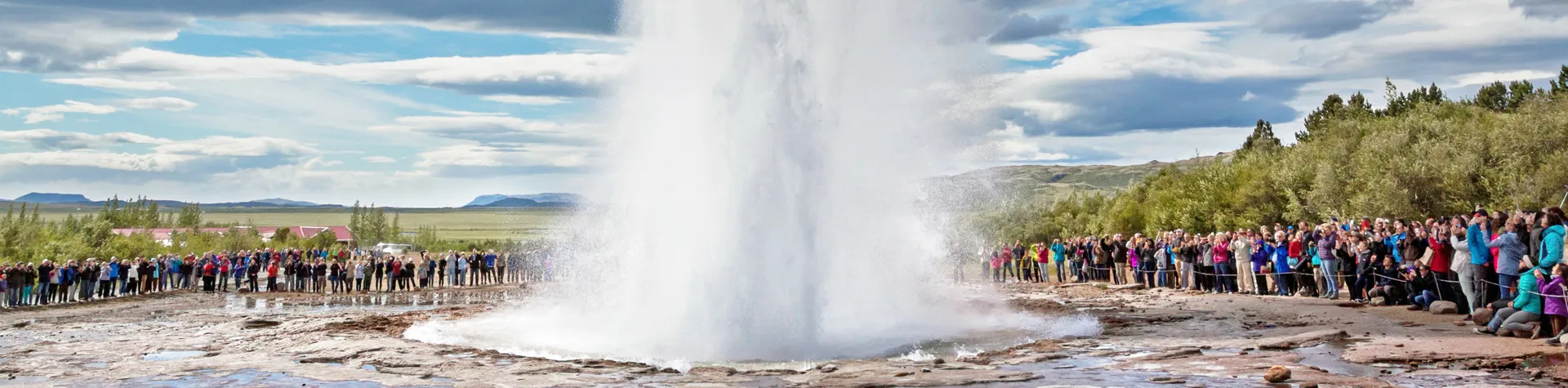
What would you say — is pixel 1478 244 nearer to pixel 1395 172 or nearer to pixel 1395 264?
pixel 1395 264

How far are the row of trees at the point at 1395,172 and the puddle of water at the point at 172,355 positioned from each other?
33.3 metres

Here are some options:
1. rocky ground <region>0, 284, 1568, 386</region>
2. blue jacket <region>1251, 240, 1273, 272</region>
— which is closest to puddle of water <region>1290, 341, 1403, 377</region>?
rocky ground <region>0, 284, 1568, 386</region>

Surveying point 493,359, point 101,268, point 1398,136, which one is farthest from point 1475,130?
point 101,268

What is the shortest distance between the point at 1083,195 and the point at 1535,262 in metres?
82.8

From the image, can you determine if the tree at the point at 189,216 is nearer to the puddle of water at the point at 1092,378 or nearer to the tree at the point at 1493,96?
the tree at the point at 1493,96

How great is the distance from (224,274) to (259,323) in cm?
1876

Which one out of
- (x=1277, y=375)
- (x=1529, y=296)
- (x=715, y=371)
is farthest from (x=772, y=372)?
(x=1529, y=296)

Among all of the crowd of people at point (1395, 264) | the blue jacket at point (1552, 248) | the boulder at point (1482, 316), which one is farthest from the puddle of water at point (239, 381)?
the blue jacket at point (1552, 248)

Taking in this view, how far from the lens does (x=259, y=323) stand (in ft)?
76.4

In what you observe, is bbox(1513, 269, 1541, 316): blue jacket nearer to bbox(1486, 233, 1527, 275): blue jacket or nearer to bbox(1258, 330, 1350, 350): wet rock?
bbox(1486, 233, 1527, 275): blue jacket

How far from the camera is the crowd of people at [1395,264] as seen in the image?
14797 mm

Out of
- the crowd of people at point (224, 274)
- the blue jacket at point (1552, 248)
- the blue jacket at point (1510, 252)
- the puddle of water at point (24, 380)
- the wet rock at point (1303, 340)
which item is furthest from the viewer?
the crowd of people at point (224, 274)

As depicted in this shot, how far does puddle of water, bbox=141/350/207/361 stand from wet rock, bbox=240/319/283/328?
16.4 feet

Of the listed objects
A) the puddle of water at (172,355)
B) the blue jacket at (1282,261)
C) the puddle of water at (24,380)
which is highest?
the blue jacket at (1282,261)
